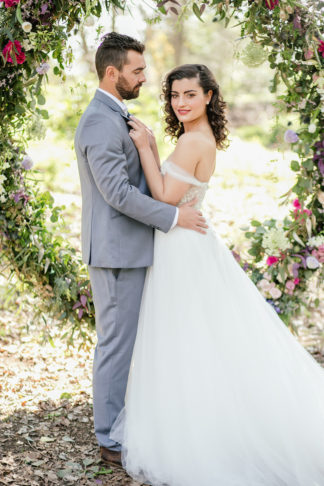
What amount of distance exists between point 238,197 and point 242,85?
17.6 metres

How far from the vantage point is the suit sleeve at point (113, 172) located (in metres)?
2.53

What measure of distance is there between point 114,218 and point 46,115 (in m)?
0.98

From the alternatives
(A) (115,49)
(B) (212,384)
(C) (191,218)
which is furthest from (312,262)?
(A) (115,49)

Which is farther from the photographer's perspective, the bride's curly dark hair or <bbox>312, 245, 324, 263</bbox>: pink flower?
<bbox>312, 245, 324, 263</bbox>: pink flower

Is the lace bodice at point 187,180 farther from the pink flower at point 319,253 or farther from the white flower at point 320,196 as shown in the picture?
the pink flower at point 319,253

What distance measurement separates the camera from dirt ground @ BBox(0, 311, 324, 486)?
2.76 meters

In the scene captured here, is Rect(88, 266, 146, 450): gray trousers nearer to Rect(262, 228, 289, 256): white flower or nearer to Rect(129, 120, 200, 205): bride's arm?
Rect(129, 120, 200, 205): bride's arm

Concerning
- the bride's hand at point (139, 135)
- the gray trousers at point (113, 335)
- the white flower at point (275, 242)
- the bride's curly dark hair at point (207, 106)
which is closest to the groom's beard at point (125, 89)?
the bride's hand at point (139, 135)

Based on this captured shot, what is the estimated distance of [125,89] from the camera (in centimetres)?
267

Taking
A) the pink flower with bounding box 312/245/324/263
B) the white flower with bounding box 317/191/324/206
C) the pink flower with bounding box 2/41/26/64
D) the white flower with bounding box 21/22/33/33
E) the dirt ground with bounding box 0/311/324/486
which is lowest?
the dirt ground with bounding box 0/311/324/486

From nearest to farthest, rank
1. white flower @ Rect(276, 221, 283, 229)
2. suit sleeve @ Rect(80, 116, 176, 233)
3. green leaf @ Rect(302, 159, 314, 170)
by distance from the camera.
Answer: suit sleeve @ Rect(80, 116, 176, 233) < green leaf @ Rect(302, 159, 314, 170) < white flower @ Rect(276, 221, 283, 229)

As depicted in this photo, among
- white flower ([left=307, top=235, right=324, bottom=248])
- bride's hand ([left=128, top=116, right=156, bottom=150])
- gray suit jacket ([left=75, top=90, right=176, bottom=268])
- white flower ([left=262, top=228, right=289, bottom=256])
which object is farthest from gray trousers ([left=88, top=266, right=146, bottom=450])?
white flower ([left=307, top=235, right=324, bottom=248])

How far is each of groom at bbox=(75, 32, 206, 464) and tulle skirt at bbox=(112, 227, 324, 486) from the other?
9cm

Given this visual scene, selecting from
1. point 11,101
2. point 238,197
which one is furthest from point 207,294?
point 238,197
